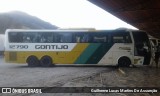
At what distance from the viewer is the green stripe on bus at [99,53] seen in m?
23.8

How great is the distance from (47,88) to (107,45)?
12.9m

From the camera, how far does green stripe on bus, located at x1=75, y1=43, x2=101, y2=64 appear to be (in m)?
23.9

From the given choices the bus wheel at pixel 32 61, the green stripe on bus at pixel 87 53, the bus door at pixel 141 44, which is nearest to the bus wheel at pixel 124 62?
the bus door at pixel 141 44

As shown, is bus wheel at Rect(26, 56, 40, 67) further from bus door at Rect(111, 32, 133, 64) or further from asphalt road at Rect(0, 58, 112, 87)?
bus door at Rect(111, 32, 133, 64)

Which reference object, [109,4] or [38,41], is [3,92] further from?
[38,41]

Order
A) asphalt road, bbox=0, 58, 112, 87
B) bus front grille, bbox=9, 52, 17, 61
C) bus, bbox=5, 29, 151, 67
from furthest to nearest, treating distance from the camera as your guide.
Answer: bus front grille, bbox=9, 52, 17, 61 → bus, bbox=5, 29, 151, 67 → asphalt road, bbox=0, 58, 112, 87

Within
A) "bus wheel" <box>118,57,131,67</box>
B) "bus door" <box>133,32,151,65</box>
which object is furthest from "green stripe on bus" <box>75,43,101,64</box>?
"bus door" <box>133,32,151,65</box>

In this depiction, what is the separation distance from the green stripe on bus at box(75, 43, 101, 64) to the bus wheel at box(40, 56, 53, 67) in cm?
219

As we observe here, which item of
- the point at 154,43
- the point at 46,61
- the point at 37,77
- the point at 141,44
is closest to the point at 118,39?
the point at 141,44

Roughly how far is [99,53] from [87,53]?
90cm

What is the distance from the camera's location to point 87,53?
2395 centimetres

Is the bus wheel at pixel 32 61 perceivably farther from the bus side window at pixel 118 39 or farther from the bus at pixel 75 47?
the bus side window at pixel 118 39

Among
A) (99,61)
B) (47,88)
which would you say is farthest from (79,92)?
(99,61)

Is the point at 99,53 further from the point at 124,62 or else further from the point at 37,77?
the point at 37,77
